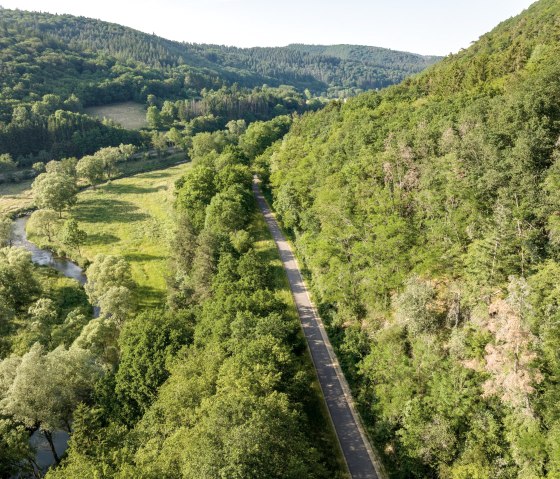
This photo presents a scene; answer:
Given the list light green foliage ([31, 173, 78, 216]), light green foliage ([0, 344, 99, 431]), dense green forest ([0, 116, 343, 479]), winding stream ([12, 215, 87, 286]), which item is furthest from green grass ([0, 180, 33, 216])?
light green foliage ([0, 344, 99, 431])

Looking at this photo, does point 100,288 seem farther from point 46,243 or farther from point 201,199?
point 46,243

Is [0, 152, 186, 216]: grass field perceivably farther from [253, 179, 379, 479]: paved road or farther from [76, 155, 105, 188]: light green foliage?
[253, 179, 379, 479]: paved road

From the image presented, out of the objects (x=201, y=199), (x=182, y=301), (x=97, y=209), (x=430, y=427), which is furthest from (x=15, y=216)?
(x=430, y=427)

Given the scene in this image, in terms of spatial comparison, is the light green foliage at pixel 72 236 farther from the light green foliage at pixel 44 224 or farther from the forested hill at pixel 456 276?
the forested hill at pixel 456 276

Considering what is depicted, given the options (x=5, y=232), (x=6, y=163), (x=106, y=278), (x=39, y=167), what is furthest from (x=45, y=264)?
(x=6, y=163)

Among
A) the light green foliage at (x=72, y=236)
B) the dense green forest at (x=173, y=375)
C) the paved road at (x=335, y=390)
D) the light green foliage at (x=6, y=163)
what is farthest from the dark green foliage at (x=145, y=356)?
the light green foliage at (x=6, y=163)
